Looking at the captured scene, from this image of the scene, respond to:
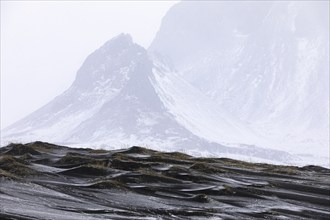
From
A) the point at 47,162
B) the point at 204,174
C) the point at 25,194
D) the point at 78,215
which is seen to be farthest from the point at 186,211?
the point at 47,162

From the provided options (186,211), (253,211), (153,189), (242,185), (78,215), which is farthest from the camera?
(242,185)

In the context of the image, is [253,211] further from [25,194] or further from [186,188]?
[25,194]

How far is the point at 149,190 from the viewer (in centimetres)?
1723

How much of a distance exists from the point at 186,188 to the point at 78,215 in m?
4.89

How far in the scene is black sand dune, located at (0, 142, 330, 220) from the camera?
46.7ft

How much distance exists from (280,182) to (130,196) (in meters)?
5.61

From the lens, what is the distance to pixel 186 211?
14648 mm

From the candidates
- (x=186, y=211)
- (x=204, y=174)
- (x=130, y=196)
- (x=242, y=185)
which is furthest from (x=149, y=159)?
(x=186, y=211)

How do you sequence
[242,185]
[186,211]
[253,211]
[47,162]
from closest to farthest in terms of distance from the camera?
1. [186,211]
2. [253,211]
3. [242,185]
4. [47,162]

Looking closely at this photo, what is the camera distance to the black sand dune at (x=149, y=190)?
14234 mm

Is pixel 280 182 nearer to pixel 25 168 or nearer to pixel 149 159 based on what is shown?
pixel 149 159

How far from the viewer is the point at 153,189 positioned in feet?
56.8

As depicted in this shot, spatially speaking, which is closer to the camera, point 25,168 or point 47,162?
point 25,168

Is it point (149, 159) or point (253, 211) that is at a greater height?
point (149, 159)
